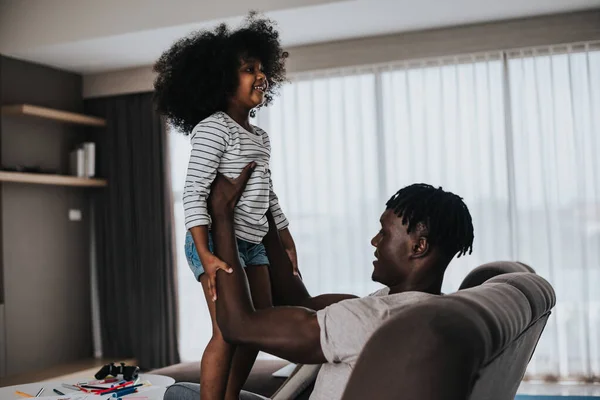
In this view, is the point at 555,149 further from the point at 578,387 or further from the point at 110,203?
the point at 110,203

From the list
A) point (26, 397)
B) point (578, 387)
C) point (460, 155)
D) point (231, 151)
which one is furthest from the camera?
point (460, 155)

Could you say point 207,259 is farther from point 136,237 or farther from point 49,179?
point 136,237

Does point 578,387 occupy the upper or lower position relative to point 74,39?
lower

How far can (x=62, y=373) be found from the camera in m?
5.38

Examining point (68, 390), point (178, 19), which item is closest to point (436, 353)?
point (68, 390)

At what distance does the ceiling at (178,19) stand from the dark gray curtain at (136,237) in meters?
0.66

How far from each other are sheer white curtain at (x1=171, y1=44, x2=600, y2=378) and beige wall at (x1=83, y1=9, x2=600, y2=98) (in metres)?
0.07

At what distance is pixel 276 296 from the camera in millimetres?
2082

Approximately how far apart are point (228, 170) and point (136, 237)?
415 cm

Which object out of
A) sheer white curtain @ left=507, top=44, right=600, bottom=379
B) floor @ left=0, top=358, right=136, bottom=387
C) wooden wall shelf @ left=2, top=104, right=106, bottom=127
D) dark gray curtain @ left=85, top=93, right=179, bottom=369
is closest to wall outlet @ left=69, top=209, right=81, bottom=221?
dark gray curtain @ left=85, top=93, right=179, bottom=369

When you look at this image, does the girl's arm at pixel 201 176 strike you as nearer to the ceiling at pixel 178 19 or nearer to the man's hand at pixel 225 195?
the man's hand at pixel 225 195

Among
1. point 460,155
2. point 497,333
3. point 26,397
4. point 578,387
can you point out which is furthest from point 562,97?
point 497,333

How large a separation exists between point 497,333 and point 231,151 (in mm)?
1159

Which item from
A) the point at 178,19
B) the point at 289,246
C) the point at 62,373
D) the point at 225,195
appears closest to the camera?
the point at 225,195
